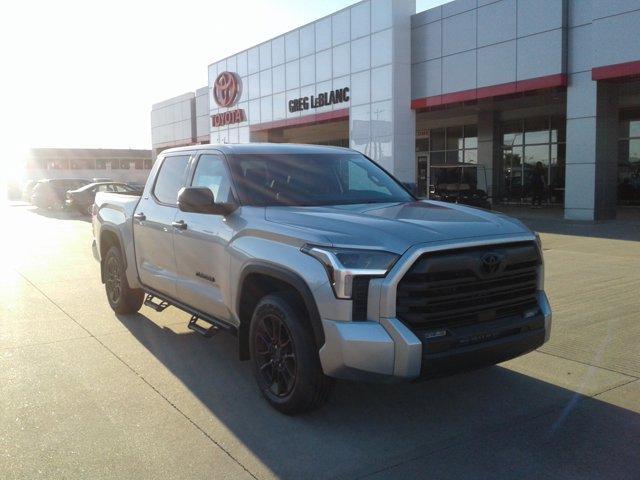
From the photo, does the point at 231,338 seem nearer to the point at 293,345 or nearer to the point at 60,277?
the point at 293,345

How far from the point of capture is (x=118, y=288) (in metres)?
6.99

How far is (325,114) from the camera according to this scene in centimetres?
2794

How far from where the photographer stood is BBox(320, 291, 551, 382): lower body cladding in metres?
3.47

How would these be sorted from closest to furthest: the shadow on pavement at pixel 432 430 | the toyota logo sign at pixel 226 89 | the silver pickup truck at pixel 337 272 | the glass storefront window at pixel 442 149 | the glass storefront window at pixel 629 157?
the shadow on pavement at pixel 432 430 < the silver pickup truck at pixel 337 272 < the glass storefront window at pixel 629 157 < the glass storefront window at pixel 442 149 < the toyota logo sign at pixel 226 89

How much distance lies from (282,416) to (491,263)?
1.72 m

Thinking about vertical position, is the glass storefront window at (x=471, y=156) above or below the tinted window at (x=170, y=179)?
above

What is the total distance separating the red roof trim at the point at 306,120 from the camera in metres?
27.2

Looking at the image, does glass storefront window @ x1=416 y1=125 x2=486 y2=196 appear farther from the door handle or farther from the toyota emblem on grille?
the toyota emblem on grille

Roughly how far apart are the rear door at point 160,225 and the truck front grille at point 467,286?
2.66 metres

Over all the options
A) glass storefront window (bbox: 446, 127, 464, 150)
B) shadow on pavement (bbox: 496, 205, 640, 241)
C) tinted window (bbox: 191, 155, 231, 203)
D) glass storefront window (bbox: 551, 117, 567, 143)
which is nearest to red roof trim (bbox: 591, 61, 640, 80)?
shadow on pavement (bbox: 496, 205, 640, 241)

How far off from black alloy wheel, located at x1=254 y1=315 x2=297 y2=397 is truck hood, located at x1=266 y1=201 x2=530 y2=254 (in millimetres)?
710

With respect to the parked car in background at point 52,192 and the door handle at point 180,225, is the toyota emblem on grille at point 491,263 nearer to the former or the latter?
the door handle at point 180,225

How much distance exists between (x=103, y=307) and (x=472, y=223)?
5195 millimetres

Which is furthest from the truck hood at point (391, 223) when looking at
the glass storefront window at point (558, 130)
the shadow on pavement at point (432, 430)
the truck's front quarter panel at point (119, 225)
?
the glass storefront window at point (558, 130)
